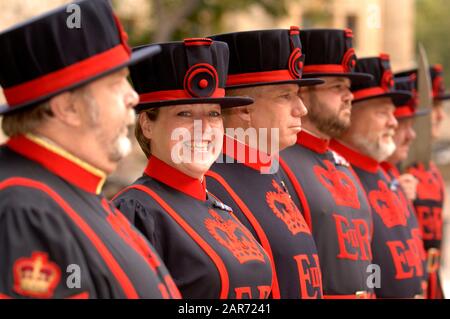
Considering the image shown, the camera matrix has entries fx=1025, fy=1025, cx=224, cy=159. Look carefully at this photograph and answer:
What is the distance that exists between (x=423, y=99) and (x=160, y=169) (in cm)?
419

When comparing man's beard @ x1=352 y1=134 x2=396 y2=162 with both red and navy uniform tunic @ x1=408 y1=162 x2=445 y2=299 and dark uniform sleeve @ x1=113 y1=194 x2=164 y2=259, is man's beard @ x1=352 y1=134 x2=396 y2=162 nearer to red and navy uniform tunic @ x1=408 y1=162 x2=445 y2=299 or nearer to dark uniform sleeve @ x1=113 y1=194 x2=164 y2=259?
red and navy uniform tunic @ x1=408 y1=162 x2=445 y2=299

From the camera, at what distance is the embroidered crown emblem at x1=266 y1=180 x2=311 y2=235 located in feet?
16.1

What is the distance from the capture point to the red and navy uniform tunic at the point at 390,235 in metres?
6.37

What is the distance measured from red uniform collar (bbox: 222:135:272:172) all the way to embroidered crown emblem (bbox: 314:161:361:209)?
68cm

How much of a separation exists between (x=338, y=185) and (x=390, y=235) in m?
0.85

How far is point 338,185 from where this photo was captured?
5777mm

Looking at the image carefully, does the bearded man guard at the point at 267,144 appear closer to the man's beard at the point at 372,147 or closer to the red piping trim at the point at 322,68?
the red piping trim at the point at 322,68

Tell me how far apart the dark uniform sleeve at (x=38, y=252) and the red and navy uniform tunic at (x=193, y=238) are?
89 cm

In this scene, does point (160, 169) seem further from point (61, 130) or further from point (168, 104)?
point (61, 130)

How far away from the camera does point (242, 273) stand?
4.07 meters

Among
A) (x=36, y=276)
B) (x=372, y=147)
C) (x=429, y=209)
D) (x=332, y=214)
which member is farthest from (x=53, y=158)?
(x=429, y=209)

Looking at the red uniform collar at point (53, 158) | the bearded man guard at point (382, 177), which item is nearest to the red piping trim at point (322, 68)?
the bearded man guard at point (382, 177)

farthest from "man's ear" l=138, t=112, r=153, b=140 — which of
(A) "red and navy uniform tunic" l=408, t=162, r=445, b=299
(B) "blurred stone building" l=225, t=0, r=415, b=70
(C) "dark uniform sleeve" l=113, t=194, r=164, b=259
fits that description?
(B) "blurred stone building" l=225, t=0, r=415, b=70

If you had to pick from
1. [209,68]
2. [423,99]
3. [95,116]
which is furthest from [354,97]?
[95,116]
